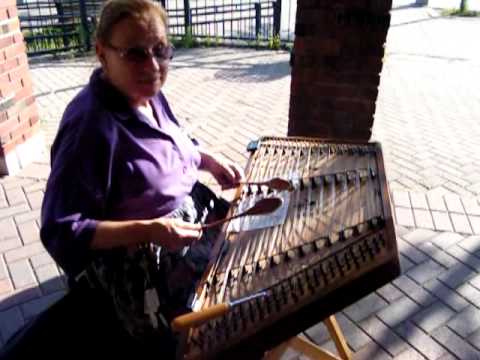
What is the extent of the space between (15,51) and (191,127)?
1831 millimetres

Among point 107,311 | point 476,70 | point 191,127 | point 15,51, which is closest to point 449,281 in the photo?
point 107,311

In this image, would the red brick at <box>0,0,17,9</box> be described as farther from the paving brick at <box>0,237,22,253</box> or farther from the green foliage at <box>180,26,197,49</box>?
the green foliage at <box>180,26,197,49</box>

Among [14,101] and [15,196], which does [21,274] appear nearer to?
[15,196]

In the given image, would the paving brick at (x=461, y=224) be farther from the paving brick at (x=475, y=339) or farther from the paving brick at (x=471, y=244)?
the paving brick at (x=475, y=339)

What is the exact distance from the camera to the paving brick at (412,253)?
9.11ft

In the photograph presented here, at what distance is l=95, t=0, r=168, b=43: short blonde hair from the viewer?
1333 millimetres

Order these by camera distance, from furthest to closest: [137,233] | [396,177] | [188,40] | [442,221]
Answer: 1. [188,40]
2. [396,177]
3. [442,221]
4. [137,233]

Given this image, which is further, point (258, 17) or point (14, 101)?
point (258, 17)

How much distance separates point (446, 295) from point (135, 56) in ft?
6.74

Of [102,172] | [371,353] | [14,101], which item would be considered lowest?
[371,353]

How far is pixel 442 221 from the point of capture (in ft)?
10.4

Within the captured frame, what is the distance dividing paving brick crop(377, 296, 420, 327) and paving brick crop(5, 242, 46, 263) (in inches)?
77.9

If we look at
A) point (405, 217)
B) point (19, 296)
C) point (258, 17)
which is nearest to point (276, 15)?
point (258, 17)

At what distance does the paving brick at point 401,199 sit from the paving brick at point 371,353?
54.5 inches
